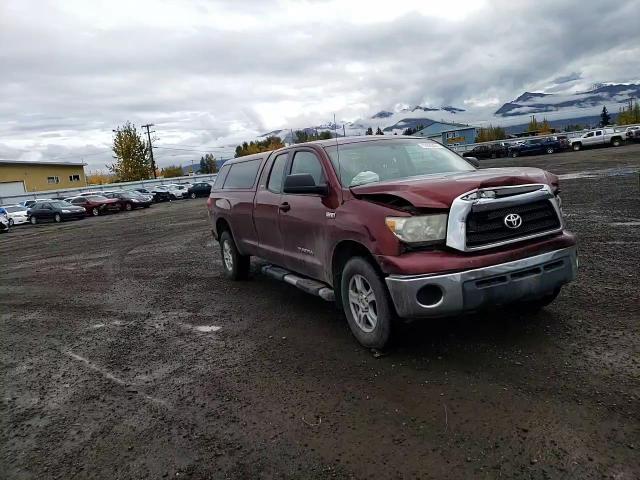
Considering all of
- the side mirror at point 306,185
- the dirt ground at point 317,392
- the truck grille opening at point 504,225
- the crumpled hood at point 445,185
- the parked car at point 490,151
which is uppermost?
the parked car at point 490,151

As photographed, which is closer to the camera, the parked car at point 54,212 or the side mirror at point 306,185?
the side mirror at point 306,185

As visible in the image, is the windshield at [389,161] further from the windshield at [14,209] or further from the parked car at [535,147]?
the parked car at [535,147]

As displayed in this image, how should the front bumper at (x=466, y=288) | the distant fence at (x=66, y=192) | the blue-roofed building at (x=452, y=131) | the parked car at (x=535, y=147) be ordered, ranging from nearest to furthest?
the front bumper at (x=466, y=288), the parked car at (x=535, y=147), the distant fence at (x=66, y=192), the blue-roofed building at (x=452, y=131)

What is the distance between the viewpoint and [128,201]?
36312mm

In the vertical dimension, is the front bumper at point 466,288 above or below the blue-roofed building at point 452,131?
below

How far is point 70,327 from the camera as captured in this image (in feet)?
20.9

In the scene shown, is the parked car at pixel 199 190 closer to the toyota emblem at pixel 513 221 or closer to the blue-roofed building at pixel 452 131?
the toyota emblem at pixel 513 221

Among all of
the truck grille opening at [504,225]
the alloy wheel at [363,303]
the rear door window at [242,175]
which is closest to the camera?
the truck grille opening at [504,225]

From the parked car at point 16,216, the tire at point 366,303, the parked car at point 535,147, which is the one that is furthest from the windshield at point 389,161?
the parked car at point 535,147

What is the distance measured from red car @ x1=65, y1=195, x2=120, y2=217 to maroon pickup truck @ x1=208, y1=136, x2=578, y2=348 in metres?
32.8

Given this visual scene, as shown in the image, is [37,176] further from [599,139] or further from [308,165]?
[308,165]

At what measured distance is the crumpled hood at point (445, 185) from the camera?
392 centimetres

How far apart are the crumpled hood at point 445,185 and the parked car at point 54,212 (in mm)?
31731

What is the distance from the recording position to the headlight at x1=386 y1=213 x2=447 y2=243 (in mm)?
3939
